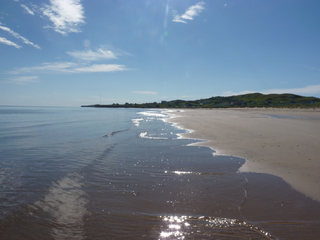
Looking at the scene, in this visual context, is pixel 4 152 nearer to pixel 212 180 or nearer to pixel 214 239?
pixel 212 180

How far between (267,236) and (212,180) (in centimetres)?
322

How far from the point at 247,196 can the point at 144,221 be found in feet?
9.77

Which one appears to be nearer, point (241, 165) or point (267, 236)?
point (267, 236)

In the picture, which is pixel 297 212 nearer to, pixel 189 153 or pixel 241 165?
pixel 241 165

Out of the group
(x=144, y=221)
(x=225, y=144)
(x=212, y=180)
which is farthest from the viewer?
(x=225, y=144)

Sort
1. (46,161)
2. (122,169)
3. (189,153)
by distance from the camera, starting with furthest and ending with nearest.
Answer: (189,153) → (46,161) → (122,169)

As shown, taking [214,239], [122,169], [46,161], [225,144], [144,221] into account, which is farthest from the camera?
[225,144]

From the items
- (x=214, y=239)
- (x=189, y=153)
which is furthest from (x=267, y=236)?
(x=189, y=153)

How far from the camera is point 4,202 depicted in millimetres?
5852

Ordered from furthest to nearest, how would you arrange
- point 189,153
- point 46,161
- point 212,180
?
point 189,153 < point 46,161 < point 212,180

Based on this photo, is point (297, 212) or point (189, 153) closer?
point (297, 212)

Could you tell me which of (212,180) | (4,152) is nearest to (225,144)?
(212,180)

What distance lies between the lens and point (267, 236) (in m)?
4.28

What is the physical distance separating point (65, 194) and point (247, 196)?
505 centimetres
